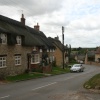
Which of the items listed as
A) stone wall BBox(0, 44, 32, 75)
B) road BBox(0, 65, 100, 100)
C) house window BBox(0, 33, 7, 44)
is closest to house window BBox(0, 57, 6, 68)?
stone wall BBox(0, 44, 32, 75)

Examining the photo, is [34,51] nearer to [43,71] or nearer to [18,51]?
[43,71]

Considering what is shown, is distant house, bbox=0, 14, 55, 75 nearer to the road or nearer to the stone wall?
the stone wall

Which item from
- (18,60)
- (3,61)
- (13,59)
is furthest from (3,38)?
(18,60)

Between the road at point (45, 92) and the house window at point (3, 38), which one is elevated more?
the house window at point (3, 38)

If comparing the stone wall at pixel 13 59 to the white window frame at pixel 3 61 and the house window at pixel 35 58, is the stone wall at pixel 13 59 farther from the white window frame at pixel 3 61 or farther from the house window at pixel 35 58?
the house window at pixel 35 58

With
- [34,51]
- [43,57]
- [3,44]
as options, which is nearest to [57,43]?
[43,57]

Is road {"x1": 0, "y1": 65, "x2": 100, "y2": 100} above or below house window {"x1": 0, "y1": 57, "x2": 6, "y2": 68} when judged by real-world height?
below

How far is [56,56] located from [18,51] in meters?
34.2

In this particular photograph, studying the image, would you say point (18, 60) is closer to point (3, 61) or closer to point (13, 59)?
point (13, 59)

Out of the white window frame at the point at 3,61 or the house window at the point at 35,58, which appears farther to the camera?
the house window at the point at 35,58

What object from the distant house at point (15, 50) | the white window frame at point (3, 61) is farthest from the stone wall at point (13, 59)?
the white window frame at point (3, 61)

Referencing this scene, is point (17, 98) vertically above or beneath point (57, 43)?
beneath

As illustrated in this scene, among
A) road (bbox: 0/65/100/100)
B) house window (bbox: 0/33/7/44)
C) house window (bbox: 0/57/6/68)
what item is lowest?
road (bbox: 0/65/100/100)

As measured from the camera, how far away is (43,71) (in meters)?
42.7
